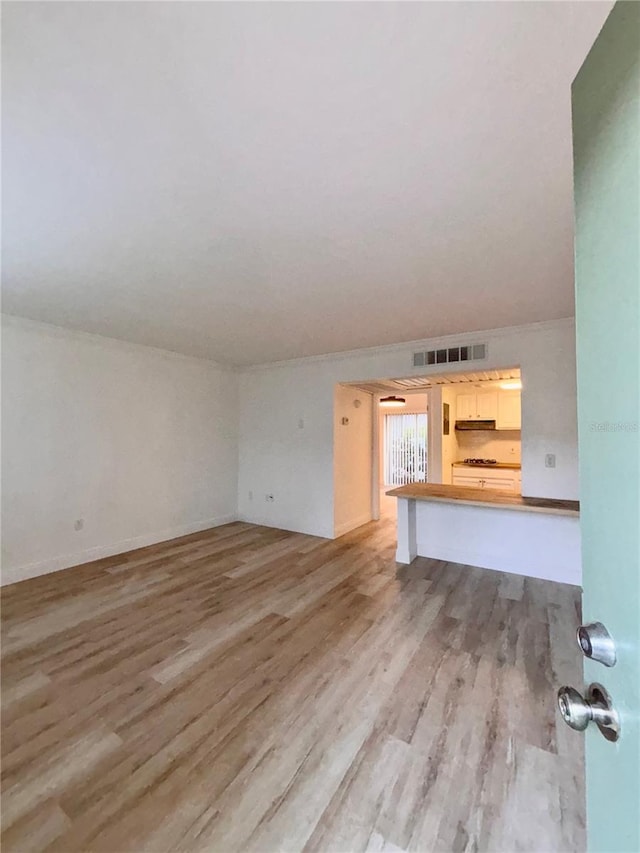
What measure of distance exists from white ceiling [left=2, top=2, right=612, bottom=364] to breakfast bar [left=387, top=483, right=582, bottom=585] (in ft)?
6.33

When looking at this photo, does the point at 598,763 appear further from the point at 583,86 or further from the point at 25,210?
the point at 25,210

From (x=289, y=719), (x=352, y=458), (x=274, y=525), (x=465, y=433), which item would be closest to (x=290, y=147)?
(x=289, y=719)

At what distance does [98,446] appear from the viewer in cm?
402

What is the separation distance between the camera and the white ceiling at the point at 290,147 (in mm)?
987

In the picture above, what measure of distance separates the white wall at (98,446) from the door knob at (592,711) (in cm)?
428

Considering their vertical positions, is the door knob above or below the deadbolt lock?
below

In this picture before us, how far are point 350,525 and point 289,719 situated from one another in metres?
3.52

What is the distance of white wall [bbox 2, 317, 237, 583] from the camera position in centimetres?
344

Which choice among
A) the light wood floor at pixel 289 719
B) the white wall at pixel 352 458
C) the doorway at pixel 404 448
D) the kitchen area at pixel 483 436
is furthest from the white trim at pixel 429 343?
the doorway at pixel 404 448

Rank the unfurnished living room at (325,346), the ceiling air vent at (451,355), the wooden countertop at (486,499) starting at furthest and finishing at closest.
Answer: the ceiling air vent at (451,355), the wooden countertop at (486,499), the unfurnished living room at (325,346)

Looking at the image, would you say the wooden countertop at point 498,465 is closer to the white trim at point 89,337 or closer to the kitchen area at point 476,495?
the kitchen area at point 476,495

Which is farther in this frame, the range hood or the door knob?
the range hood

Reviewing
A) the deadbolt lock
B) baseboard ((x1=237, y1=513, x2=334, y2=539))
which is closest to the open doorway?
baseboard ((x1=237, y1=513, x2=334, y2=539))

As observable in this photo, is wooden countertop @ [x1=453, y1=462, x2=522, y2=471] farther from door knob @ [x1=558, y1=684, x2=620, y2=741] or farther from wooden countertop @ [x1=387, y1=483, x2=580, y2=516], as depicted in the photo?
door knob @ [x1=558, y1=684, x2=620, y2=741]
